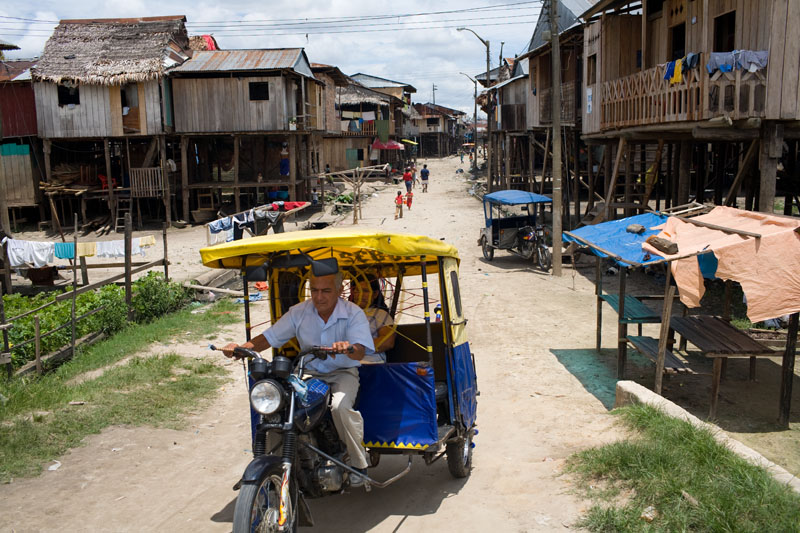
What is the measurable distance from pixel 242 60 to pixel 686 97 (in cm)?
2079

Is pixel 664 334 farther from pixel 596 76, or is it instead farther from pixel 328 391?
pixel 596 76

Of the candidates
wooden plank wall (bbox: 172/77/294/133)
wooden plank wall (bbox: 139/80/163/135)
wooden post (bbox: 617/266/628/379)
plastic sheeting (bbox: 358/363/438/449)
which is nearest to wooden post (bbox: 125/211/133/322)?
wooden post (bbox: 617/266/628/379)

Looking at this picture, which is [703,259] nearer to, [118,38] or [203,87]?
[203,87]

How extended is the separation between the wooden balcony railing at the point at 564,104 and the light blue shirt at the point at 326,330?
64.0ft

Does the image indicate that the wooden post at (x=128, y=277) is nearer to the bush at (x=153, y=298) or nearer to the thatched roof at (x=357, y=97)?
the bush at (x=153, y=298)

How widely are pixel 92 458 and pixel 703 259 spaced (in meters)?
7.00

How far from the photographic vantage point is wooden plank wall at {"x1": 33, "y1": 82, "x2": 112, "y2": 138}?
28.4m

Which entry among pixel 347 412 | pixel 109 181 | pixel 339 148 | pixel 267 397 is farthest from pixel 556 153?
pixel 339 148

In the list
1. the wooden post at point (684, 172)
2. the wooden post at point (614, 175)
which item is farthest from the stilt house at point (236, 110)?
the wooden post at point (684, 172)

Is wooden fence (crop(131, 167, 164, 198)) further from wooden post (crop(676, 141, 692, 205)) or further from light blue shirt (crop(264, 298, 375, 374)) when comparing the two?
light blue shirt (crop(264, 298, 375, 374))

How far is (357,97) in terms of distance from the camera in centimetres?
4922

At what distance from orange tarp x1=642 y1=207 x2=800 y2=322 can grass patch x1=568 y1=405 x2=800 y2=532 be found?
6.48 ft

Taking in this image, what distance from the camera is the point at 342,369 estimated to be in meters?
4.88

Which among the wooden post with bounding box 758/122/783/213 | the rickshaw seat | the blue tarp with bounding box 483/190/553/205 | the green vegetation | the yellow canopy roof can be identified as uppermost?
the wooden post with bounding box 758/122/783/213
